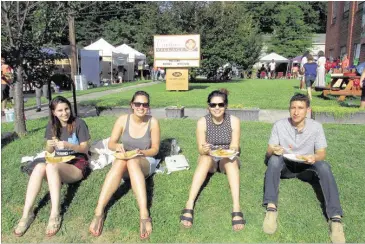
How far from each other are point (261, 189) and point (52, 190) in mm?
2538

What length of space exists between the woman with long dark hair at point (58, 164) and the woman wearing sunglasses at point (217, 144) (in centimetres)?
143

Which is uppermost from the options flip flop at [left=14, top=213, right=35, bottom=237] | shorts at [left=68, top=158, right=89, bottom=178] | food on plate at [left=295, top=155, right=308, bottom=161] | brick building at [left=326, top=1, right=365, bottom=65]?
brick building at [left=326, top=1, right=365, bottom=65]

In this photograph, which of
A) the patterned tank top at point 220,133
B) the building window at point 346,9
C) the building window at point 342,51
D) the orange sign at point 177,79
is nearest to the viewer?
the patterned tank top at point 220,133

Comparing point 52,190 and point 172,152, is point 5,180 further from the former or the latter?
point 172,152

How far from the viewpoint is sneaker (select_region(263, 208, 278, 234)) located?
3.64m

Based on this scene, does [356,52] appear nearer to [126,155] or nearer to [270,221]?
[270,221]

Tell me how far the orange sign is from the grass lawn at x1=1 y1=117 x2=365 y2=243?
13.5 m

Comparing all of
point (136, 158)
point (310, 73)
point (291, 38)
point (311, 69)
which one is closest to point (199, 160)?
point (136, 158)

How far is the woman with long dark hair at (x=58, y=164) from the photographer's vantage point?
3834 millimetres

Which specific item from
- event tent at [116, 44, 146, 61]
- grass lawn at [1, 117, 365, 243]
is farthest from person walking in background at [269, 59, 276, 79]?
grass lawn at [1, 117, 365, 243]

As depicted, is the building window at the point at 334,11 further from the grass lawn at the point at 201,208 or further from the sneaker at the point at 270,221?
the sneaker at the point at 270,221

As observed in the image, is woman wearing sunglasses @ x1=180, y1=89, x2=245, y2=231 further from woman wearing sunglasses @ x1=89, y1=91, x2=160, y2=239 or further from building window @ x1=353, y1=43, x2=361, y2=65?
building window @ x1=353, y1=43, x2=361, y2=65

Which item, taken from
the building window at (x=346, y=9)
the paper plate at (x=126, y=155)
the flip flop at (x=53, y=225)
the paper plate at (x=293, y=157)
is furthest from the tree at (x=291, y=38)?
the flip flop at (x=53, y=225)

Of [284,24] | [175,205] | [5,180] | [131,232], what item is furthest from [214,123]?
[284,24]
